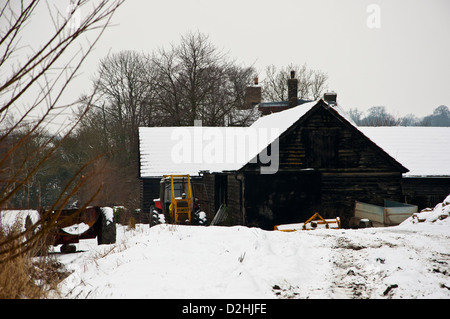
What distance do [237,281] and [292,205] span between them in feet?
36.6

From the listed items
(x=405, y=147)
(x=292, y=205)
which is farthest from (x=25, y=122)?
(x=405, y=147)

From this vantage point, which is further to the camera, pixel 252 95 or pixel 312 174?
pixel 252 95

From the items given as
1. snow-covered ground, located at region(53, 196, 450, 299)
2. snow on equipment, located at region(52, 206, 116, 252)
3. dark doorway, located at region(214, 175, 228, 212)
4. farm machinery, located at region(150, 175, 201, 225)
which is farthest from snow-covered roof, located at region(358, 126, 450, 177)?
snow on equipment, located at region(52, 206, 116, 252)

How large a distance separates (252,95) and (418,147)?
20992mm

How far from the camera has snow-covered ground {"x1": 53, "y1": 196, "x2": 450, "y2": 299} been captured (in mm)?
5297

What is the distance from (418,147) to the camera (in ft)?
74.8

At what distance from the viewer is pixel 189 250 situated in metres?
6.97

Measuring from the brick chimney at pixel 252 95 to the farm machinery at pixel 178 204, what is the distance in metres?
24.2

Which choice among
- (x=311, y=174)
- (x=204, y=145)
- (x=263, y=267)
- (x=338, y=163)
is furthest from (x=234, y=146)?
(x=263, y=267)

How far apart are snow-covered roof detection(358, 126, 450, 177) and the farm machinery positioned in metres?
10.5

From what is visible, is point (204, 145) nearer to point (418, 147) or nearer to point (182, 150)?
point (182, 150)

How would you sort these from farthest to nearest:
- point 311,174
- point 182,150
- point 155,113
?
point 155,113, point 182,150, point 311,174

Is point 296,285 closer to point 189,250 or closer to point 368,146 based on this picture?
point 189,250

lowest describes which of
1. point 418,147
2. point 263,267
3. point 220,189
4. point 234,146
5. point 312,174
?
point 220,189
